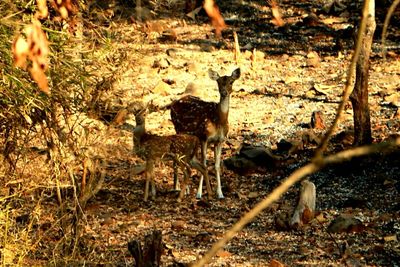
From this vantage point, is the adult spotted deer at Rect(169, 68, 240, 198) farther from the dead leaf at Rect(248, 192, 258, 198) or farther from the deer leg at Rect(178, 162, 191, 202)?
the dead leaf at Rect(248, 192, 258, 198)

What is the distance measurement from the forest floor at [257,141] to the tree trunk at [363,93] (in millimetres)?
307

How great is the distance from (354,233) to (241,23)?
34.5ft

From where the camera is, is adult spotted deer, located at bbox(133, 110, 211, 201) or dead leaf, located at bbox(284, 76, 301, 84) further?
dead leaf, located at bbox(284, 76, 301, 84)

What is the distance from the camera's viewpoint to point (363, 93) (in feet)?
33.2

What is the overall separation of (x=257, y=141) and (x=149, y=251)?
5.20 metres

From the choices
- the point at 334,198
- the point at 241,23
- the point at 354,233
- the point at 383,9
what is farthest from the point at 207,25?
the point at 354,233

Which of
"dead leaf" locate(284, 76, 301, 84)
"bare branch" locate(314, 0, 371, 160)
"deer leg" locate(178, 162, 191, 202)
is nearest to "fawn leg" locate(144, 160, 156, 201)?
"deer leg" locate(178, 162, 191, 202)

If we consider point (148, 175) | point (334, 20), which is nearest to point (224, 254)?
point (148, 175)

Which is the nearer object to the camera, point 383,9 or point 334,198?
point 334,198

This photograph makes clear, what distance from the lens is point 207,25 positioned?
723 inches

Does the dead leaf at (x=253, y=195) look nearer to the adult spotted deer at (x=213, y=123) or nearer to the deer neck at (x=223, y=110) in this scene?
the adult spotted deer at (x=213, y=123)

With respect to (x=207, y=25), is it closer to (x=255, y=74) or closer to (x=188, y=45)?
(x=188, y=45)

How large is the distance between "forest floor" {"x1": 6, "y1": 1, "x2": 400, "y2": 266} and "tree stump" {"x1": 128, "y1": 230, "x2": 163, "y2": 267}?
0.28 metres

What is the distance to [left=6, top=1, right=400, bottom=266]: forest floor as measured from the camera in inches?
314
